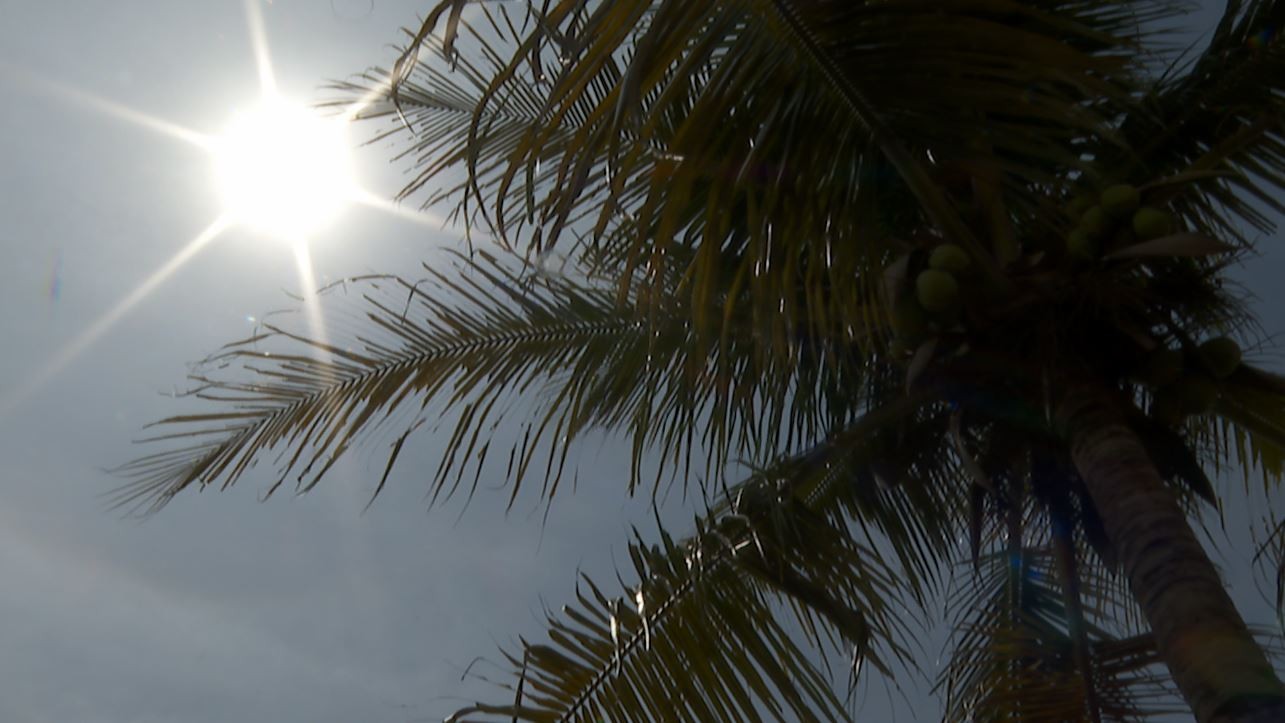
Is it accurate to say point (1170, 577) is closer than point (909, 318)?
Yes

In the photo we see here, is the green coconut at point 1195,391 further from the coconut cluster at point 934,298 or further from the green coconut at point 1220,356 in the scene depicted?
the coconut cluster at point 934,298

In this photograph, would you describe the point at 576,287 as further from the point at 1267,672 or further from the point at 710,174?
the point at 1267,672

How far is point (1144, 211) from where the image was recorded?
8.23 feet

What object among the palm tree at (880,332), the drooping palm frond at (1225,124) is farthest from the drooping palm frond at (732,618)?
the drooping palm frond at (1225,124)

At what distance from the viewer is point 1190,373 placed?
2721mm

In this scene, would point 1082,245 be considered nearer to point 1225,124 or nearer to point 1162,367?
point 1162,367

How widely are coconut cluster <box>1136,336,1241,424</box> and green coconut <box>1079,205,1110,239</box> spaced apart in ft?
1.42

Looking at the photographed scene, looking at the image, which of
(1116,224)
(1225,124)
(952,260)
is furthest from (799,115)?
(1225,124)

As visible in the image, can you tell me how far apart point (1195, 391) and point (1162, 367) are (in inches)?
4.6

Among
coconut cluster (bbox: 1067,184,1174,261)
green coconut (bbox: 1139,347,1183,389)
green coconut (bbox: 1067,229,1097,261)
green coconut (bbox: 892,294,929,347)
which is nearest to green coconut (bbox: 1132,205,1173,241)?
coconut cluster (bbox: 1067,184,1174,261)

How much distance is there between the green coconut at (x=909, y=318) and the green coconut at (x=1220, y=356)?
0.77 m

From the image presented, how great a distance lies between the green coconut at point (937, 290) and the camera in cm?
253

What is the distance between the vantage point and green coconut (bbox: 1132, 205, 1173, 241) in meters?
2.47

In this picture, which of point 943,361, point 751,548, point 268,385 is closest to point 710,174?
point 943,361
